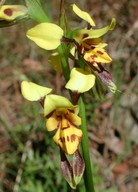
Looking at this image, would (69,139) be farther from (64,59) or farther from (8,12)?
(8,12)

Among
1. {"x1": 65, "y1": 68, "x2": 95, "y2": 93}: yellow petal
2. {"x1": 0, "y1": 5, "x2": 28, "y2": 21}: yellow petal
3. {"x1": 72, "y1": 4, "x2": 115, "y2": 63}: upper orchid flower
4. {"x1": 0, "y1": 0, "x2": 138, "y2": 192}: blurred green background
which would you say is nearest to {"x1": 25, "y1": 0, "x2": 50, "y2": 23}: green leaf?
{"x1": 0, "y1": 5, "x2": 28, "y2": 21}: yellow petal

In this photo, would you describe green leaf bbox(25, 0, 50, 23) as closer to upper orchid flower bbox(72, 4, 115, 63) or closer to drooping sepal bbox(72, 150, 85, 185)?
upper orchid flower bbox(72, 4, 115, 63)

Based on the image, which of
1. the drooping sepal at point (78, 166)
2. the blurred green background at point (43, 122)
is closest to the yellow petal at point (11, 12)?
the drooping sepal at point (78, 166)

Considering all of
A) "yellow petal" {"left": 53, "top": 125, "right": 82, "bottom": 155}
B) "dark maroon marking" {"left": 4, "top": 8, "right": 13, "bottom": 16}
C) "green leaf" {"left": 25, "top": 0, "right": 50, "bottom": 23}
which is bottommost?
"yellow petal" {"left": 53, "top": 125, "right": 82, "bottom": 155}

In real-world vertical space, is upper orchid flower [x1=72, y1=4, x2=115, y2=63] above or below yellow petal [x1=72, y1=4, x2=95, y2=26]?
below

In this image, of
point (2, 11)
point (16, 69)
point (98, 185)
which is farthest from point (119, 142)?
point (2, 11)

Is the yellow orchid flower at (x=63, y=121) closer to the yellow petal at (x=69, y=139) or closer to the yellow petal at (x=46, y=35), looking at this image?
the yellow petal at (x=69, y=139)

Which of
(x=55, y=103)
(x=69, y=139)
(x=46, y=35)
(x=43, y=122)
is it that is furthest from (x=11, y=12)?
(x=43, y=122)
